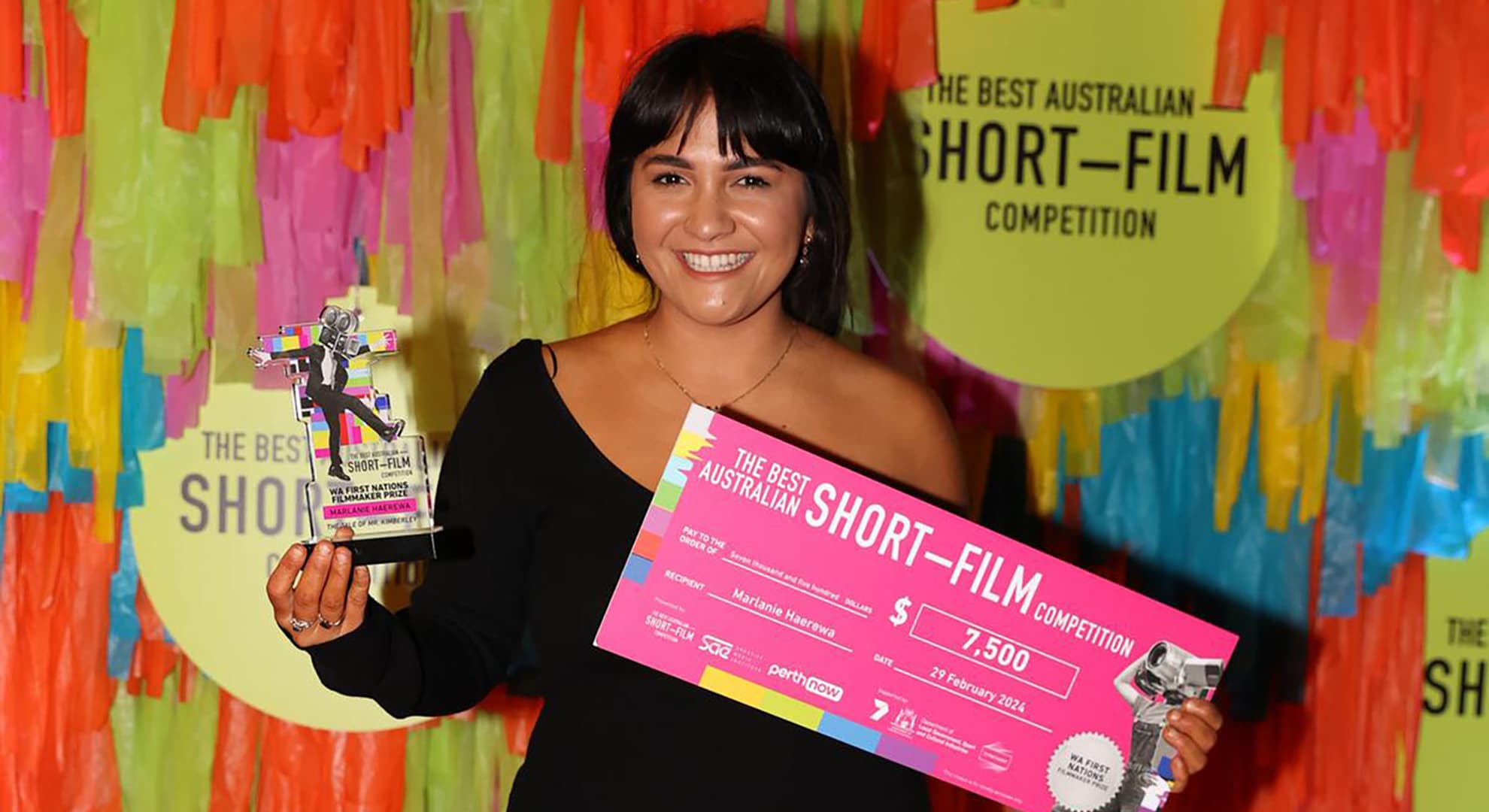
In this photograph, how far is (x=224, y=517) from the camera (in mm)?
2199

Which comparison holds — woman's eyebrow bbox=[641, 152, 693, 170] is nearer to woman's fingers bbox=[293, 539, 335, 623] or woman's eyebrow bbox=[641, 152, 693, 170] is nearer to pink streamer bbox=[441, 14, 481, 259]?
woman's fingers bbox=[293, 539, 335, 623]

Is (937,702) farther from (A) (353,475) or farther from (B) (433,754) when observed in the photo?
(B) (433,754)

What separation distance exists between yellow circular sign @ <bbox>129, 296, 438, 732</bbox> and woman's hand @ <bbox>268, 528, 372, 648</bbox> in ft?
3.38

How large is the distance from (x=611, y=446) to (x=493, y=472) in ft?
0.37

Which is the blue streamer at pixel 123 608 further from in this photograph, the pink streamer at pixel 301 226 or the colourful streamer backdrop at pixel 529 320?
the pink streamer at pixel 301 226

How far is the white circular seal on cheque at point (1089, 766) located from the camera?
128 cm

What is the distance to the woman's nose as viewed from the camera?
1.29m

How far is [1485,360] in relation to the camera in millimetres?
2406

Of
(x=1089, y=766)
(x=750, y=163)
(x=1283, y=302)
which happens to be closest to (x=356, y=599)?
(x=750, y=163)

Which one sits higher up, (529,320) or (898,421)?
(529,320)

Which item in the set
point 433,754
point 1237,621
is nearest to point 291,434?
point 433,754

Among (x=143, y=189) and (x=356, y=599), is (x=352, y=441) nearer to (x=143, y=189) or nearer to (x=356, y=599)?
(x=356, y=599)

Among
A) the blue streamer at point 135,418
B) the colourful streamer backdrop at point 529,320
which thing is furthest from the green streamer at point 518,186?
the blue streamer at point 135,418

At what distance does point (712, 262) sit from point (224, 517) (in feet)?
3.93
